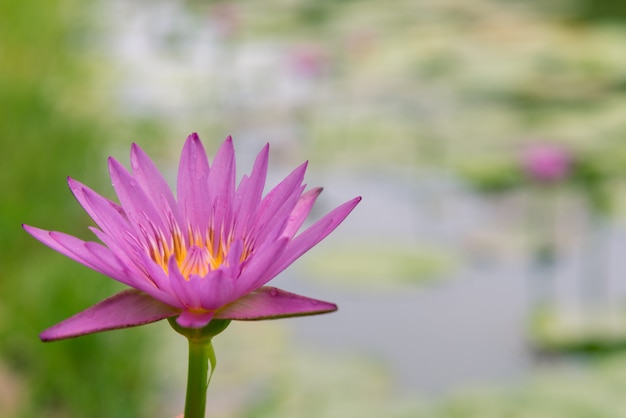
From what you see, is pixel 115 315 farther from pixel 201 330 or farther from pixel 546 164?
pixel 546 164

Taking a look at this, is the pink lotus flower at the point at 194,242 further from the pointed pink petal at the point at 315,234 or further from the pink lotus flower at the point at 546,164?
the pink lotus flower at the point at 546,164

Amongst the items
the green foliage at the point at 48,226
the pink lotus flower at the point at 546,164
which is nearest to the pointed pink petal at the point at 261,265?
the green foliage at the point at 48,226

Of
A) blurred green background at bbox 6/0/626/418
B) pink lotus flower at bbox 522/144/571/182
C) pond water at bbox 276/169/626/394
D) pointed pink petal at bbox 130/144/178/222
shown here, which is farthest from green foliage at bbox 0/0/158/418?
pointed pink petal at bbox 130/144/178/222

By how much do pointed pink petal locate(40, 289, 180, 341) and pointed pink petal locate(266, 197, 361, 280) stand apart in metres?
0.04

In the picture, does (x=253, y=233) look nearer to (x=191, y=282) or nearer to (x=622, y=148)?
(x=191, y=282)

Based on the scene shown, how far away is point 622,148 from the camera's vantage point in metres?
3.12

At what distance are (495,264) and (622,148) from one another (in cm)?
79

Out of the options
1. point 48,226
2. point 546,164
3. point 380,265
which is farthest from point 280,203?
point 380,265

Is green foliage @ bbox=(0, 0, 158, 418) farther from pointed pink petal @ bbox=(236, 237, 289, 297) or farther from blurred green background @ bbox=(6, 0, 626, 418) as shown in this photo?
pointed pink petal @ bbox=(236, 237, 289, 297)

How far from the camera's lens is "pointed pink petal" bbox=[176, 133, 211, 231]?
34 centimetres

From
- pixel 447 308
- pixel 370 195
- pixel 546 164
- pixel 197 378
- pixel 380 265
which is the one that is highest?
pixel 370 195

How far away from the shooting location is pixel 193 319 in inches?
11.6

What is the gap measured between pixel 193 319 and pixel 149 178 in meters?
0.07

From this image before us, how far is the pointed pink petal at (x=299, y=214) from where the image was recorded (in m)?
0.33
